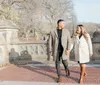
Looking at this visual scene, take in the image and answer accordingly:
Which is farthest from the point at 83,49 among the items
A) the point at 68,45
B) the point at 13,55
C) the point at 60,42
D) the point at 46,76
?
the point at 13,55

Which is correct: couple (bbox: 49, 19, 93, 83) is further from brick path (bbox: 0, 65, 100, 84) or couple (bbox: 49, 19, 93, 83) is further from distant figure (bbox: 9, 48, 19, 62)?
distant figure (bbox: 9, 48, 19, 62)

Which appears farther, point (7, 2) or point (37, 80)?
point (7, 2)

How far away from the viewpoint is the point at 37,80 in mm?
9492

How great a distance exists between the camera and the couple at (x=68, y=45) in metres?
8.98

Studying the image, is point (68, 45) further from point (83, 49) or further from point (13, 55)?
point (13, 55)

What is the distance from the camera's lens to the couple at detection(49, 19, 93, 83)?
8984 mm

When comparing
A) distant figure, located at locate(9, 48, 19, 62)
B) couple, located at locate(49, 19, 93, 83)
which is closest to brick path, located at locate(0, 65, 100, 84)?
couple, located at locate(49, 19, 93, 83)

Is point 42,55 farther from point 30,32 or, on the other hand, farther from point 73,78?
point 30,32

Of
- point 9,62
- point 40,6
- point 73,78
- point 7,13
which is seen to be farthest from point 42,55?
point 40,6

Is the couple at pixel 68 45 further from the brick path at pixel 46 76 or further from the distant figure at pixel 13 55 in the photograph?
the distant figure at pixel 13 55

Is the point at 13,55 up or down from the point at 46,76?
up

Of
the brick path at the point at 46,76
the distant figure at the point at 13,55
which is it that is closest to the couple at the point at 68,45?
the brick path at the point at 46,76

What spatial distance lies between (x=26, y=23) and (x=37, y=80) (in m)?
38.6

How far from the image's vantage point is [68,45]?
9.34m
